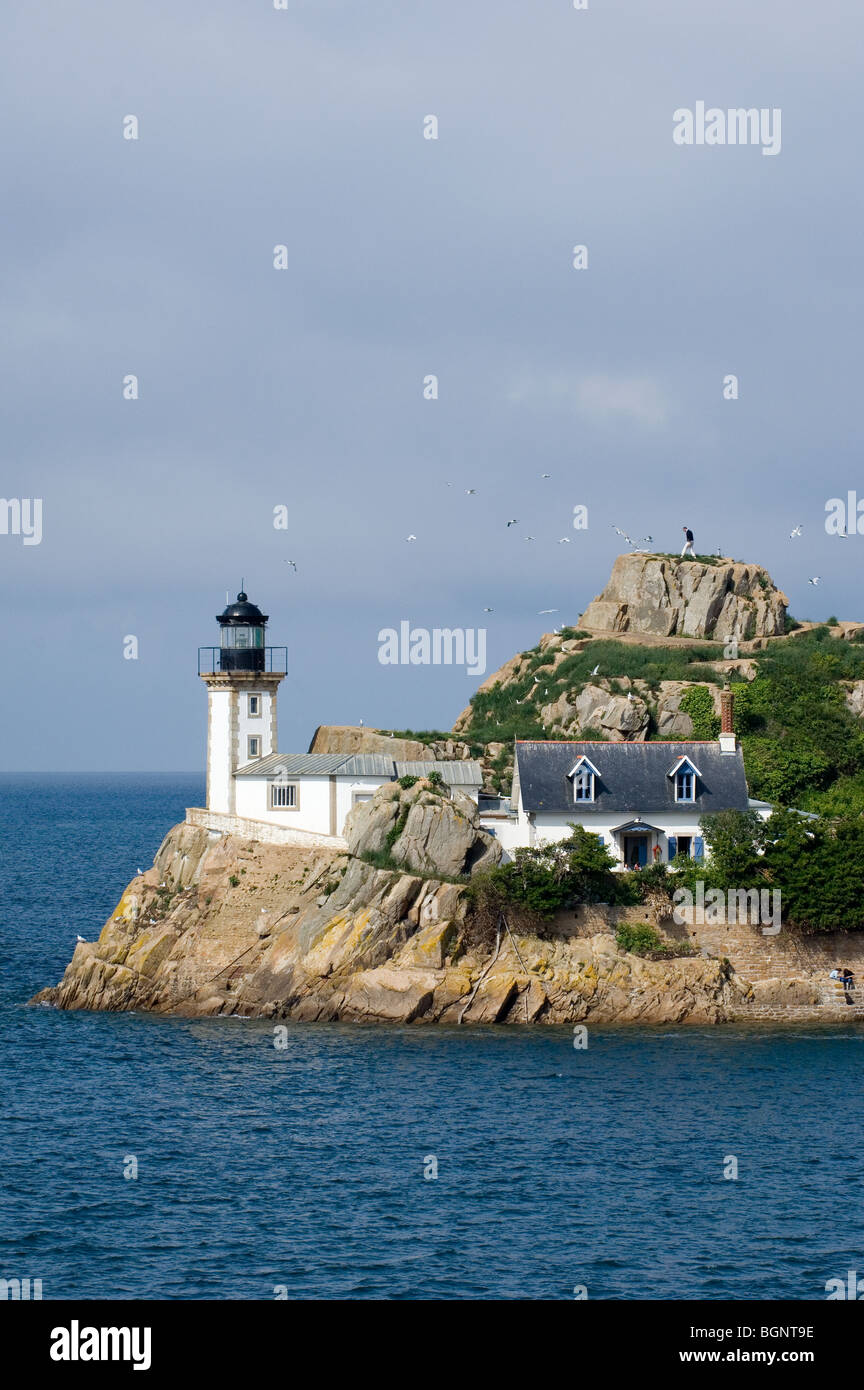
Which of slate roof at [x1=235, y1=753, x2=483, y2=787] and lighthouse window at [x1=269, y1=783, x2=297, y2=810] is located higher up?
slate roof at [x1=235, y1=753, x2=483, y2=787]

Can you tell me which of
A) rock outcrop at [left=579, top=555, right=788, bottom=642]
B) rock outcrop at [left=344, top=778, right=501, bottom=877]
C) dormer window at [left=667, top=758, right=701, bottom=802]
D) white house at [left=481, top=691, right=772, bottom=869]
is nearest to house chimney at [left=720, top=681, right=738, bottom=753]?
white house at [left=481, top=691, right=772, bottom=869]

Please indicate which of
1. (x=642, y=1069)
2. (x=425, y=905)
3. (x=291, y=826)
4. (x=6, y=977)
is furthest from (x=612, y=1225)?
(x=6, y=977)

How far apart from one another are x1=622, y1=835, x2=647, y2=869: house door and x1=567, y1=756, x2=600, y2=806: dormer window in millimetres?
2359

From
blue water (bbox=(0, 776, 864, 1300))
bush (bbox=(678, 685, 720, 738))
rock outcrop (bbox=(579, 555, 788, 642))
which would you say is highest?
rock outcrop (bbox=(579, 555, 788, 642))

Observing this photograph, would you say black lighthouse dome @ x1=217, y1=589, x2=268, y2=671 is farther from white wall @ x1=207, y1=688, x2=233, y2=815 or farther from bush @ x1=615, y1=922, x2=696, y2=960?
bush @ x1=615, y1=922, x2=696, y2=960

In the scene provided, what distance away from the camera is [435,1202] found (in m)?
40.5

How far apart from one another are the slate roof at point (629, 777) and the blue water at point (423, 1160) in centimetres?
1132

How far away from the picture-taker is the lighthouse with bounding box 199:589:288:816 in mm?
74000

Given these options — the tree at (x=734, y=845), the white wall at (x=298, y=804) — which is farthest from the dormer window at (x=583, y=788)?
the white wall at (x=298, y=804)

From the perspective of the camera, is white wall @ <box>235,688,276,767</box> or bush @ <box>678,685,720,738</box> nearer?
white wall @ <box>235,688,276,767</box>

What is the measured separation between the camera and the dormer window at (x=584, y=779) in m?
66.8

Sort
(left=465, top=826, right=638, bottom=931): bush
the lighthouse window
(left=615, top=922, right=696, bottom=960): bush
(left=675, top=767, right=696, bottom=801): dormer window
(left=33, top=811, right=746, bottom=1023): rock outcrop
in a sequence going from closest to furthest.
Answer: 1. (left=33, top=811, right=746, bottom=1023): rock outcrop
2. (left=465, top=826, right=638, bottom=931): bush
3. (left=615, top=922, right=696, bottom=960): bush
4. (left=675, top=767, right=696, bottom=801): dormer window
5. the lighthouse window
